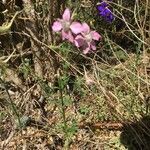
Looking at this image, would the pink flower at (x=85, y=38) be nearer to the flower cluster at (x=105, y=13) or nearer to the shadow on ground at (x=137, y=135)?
the shadow on ground at (x=137, y=135)

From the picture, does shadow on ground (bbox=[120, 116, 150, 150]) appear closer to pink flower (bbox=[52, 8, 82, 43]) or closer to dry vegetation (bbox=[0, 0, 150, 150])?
dry vegetation (bbox=[0, 0, 150, 150])

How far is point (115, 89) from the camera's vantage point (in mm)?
2643

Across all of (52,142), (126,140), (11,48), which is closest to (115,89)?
(126,140)

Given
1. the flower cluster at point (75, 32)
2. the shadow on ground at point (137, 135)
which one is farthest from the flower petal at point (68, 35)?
the shadow on ground at point (137, 135)

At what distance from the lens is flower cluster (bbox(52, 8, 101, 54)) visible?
1.87 meters

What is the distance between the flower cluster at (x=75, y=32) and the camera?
6.12 feet

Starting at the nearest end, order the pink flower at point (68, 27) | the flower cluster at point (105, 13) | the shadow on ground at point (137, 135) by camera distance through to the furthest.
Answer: the pink flower at point (68, 27) < the shadow on ground at point (137, 135) < the flower cluster at point (105, 13)

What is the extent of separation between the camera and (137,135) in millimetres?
2395

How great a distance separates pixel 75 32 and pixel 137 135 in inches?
30.6

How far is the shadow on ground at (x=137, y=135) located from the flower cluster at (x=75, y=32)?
65 cm

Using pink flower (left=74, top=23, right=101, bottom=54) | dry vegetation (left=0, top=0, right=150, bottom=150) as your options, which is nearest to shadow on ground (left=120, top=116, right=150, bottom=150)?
dry vegetation (left=0, top=0, right=150, bottom=150)

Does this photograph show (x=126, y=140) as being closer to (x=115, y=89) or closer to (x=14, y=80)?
(x=115, y=89)

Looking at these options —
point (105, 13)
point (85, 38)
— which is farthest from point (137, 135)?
point (105, 13)

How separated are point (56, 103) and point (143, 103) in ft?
1.63
